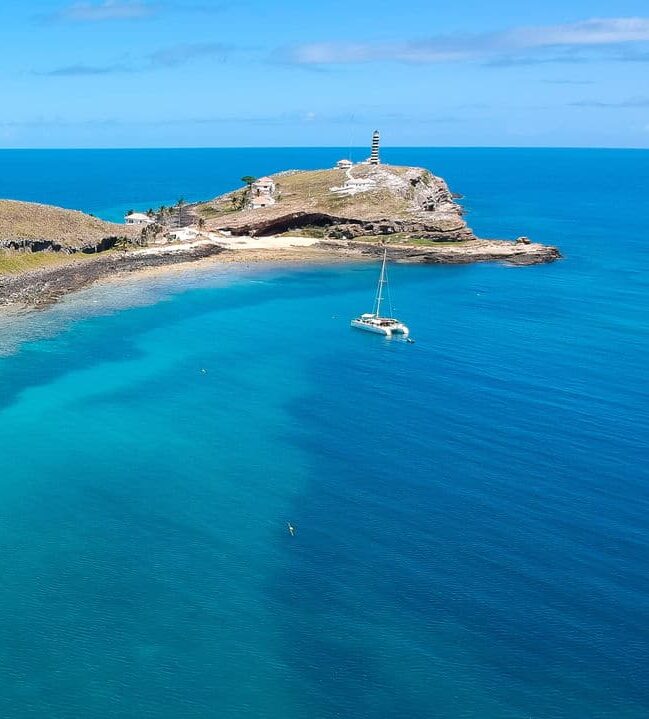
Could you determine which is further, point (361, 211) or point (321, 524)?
point (361, 211)

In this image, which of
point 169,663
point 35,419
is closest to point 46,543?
point 169,663

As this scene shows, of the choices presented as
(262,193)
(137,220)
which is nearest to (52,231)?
(137,220)

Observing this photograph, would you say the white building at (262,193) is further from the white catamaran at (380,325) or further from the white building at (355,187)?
the white catamaran at (380,325)

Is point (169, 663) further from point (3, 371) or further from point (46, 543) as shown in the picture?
point (3, 371)

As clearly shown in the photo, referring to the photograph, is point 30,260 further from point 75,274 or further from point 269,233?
point 269,233

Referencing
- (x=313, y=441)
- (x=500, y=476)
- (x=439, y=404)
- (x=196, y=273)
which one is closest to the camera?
(x=500, y=476)

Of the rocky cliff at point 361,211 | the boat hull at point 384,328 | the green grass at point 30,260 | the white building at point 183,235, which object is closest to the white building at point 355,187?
the rocky cliff at point 361,211
